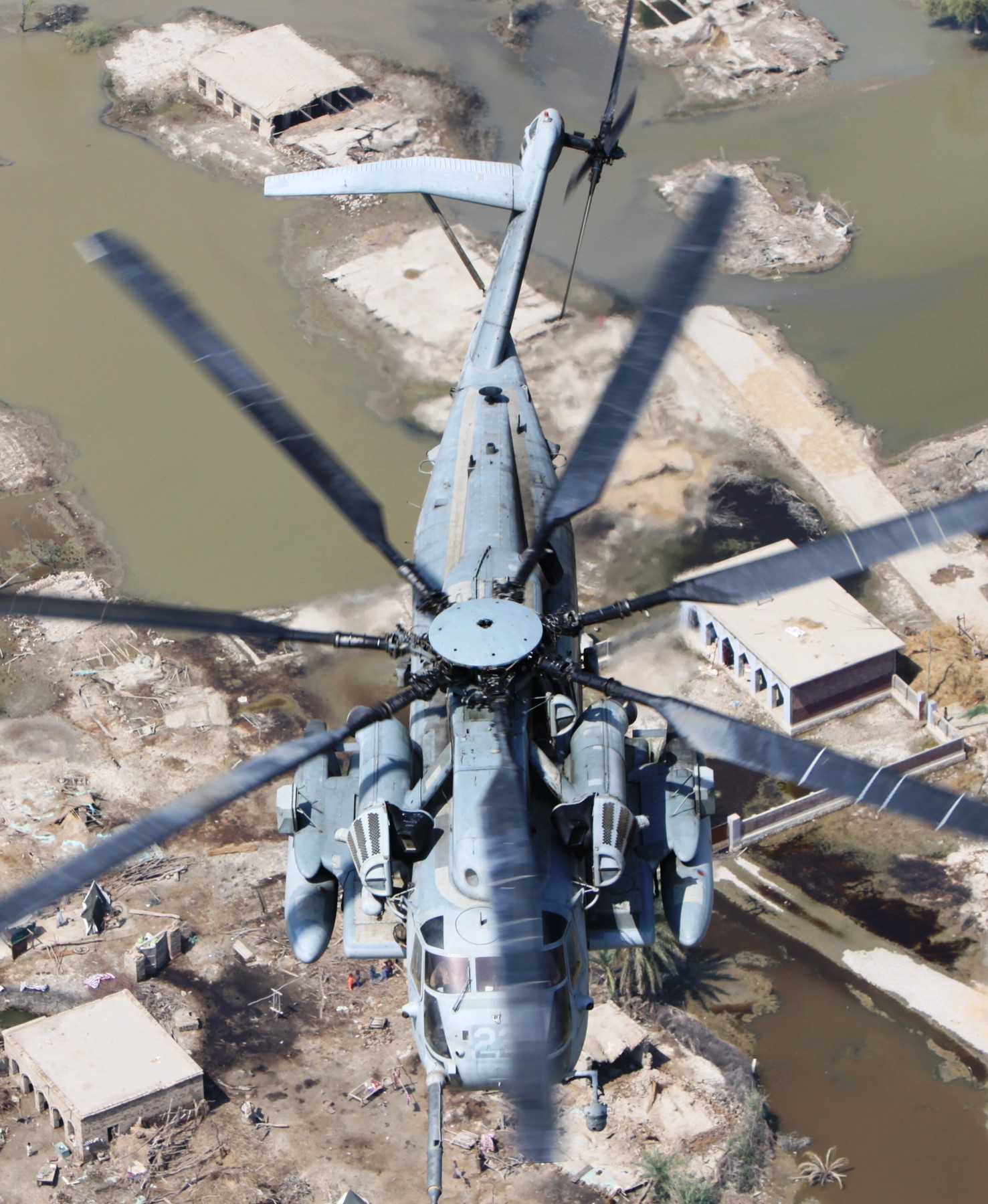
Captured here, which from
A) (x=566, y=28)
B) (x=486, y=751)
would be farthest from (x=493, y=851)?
(x=566, y=28)

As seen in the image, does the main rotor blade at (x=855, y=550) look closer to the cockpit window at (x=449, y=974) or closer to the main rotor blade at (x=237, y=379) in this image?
the main rotor blade at (x=237, y=379)

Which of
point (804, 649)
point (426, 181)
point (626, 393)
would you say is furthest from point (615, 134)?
point (626, 393)

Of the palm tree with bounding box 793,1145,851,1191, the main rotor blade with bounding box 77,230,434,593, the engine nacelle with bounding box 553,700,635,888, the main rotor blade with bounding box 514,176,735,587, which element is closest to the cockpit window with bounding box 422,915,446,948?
the engine nacelle with bounding box 553,700,635,888

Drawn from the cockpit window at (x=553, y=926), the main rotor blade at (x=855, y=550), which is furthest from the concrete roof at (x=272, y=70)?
the cockpit window at (x=553, y=926)

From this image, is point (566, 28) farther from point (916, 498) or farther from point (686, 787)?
point (686, 787)

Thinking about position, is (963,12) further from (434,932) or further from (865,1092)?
(434,932)

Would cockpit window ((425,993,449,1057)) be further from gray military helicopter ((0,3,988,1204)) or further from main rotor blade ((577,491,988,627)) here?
main rotor blade ((577,491,988,627))

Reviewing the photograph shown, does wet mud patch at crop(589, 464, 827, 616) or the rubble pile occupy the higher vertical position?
the rubble pile

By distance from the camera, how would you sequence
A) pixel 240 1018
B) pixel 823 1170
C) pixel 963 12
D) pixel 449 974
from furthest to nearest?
1. pixel 963 12
2. pixel 240 1018
3. pixel 823 1170
4. pixel 449 974
